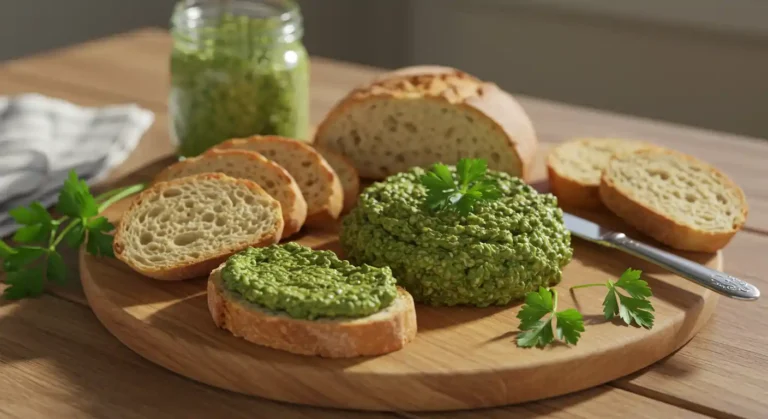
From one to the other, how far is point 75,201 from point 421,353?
38.0 inches

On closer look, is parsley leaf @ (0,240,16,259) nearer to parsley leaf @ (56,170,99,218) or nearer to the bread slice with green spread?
parsley leaf @ (56,170,99,218)

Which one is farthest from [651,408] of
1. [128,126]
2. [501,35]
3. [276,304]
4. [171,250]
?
[501,35]

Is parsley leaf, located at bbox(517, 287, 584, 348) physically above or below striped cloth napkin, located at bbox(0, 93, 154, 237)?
above

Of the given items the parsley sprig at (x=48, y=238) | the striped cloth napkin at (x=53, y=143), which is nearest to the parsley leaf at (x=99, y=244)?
the parsley sprig at (x=48, y=238)

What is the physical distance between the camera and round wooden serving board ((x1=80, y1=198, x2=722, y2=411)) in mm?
1752

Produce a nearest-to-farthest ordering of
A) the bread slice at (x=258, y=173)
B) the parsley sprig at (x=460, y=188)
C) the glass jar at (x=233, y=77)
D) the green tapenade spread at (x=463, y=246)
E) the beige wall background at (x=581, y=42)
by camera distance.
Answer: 1. the green tapenade spread at (x=463, y=246)
2. the parsley sprig at (x=460, y=188)
3. the bread slice at (x=258, y=173)
4. the glass jar at (x=233, y=77)
5. the beige wall background at (x=581, y=42)

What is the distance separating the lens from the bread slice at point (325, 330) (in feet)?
5.78

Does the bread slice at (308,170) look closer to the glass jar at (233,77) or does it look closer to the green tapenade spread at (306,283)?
the glass jar at (233,77)

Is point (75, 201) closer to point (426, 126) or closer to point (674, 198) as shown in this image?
point (426, 126)

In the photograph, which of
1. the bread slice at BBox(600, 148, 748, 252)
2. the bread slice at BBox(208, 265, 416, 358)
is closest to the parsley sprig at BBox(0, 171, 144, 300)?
the bread slice at BBox(208, 265, 416, 358)

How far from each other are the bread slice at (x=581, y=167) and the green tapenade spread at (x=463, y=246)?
47 cm

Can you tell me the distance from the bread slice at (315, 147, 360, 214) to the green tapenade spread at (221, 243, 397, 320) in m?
0.62

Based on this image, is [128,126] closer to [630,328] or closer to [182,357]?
[182,357]

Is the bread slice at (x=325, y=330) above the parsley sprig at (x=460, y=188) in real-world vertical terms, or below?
below
